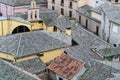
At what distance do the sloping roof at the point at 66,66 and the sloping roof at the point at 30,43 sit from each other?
4031 mm

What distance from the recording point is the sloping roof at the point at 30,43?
35.4 m

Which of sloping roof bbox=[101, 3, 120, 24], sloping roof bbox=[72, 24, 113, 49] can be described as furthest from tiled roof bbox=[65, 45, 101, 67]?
sloping roof bbox=[101, 3, 120, 24]

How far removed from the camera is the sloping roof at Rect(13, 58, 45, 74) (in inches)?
1283

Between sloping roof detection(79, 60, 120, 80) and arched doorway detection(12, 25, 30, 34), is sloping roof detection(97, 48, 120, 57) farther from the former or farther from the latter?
arched doorway detection(12, 25, 30, 34)

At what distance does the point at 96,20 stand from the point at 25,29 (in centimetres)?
1130

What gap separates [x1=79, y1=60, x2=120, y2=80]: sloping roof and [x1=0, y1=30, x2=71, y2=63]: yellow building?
7015mm

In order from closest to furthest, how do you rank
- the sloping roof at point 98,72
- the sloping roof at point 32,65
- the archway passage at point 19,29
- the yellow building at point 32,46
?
the sloping roof at point 98,72
the sloping roof at point 32,65
the yellow building at point 32,46
the archway passage at point 19,29

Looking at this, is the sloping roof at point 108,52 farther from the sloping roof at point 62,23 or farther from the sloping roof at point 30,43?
the sloping roof at point 62,23

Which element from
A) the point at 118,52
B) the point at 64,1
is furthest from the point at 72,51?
the point at 64,1

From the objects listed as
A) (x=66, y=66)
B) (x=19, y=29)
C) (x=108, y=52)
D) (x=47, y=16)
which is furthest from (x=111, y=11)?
(x=66, y=66)

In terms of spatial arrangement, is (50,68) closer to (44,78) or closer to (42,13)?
(44,78)

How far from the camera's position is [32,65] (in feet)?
109

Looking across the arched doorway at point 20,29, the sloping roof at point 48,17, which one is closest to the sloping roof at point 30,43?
the arched doorway at point 20,29

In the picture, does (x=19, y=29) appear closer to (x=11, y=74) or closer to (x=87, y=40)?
(x=87, y=40)
